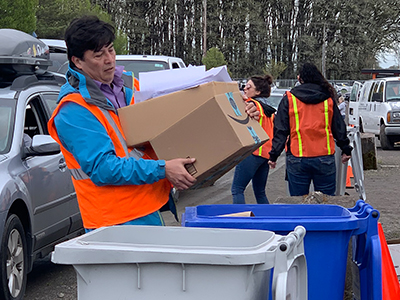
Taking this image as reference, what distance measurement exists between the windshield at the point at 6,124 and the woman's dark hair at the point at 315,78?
8.81ft

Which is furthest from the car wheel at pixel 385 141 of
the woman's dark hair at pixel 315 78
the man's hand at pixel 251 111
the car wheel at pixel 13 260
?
the man's hand at pixel 251 111

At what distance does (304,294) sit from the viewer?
291 centimetres

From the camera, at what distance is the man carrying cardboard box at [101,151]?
3.14 metres

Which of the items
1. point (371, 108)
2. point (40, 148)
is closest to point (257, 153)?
point (40, 148)

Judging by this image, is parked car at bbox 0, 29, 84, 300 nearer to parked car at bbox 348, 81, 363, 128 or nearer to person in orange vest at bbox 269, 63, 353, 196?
person in orange vest at bbox 269, 63, 353, 196

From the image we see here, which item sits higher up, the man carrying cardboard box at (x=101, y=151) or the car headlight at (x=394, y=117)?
the man carrying cardboard box at (x=101, y=151)

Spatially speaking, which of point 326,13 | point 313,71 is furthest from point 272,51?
point 313,71

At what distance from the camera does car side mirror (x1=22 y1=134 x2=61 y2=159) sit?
5.67 meters

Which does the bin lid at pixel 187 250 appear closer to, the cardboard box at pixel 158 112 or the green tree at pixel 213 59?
the cardboard box at pixel 158 112

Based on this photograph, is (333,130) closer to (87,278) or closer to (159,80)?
(159,80)

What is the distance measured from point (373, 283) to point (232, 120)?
1067 mm

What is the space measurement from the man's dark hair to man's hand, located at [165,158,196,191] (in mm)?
669

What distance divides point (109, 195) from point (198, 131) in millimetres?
517

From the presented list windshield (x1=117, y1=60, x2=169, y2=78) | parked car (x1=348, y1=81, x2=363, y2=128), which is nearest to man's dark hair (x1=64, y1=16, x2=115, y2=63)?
windshield (x1=117, y1=60, x2=169, y2=78)
